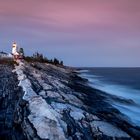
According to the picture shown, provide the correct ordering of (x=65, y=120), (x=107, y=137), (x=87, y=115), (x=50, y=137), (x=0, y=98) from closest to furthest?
(x=50, y=137)
(x=107, y=137)
(x=65, y=120)
(x=87, y=115)
(x=0, y=98)

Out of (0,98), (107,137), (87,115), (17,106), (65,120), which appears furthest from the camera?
(0,98)

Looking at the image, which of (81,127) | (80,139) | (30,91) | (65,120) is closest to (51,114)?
(65,120)

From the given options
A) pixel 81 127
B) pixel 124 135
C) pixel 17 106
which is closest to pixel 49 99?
pixel 17 106

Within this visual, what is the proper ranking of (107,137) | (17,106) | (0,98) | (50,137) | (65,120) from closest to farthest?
(50,137) → (107,137) → (65,120) → (17,106) → (0,98)

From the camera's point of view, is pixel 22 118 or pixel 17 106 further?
pixel 17 106

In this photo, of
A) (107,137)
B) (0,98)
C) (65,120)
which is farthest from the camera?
(0,98)

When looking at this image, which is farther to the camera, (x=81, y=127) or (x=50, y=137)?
(x=81, y=127)

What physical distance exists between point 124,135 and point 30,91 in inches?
274

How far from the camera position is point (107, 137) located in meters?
10.8

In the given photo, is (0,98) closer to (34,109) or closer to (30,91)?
(30,91)

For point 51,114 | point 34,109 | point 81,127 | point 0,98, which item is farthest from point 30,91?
point 81,127

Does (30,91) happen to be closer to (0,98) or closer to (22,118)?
(0,98)

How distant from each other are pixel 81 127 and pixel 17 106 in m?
4.14

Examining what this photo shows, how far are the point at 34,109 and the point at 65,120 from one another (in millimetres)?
1801
